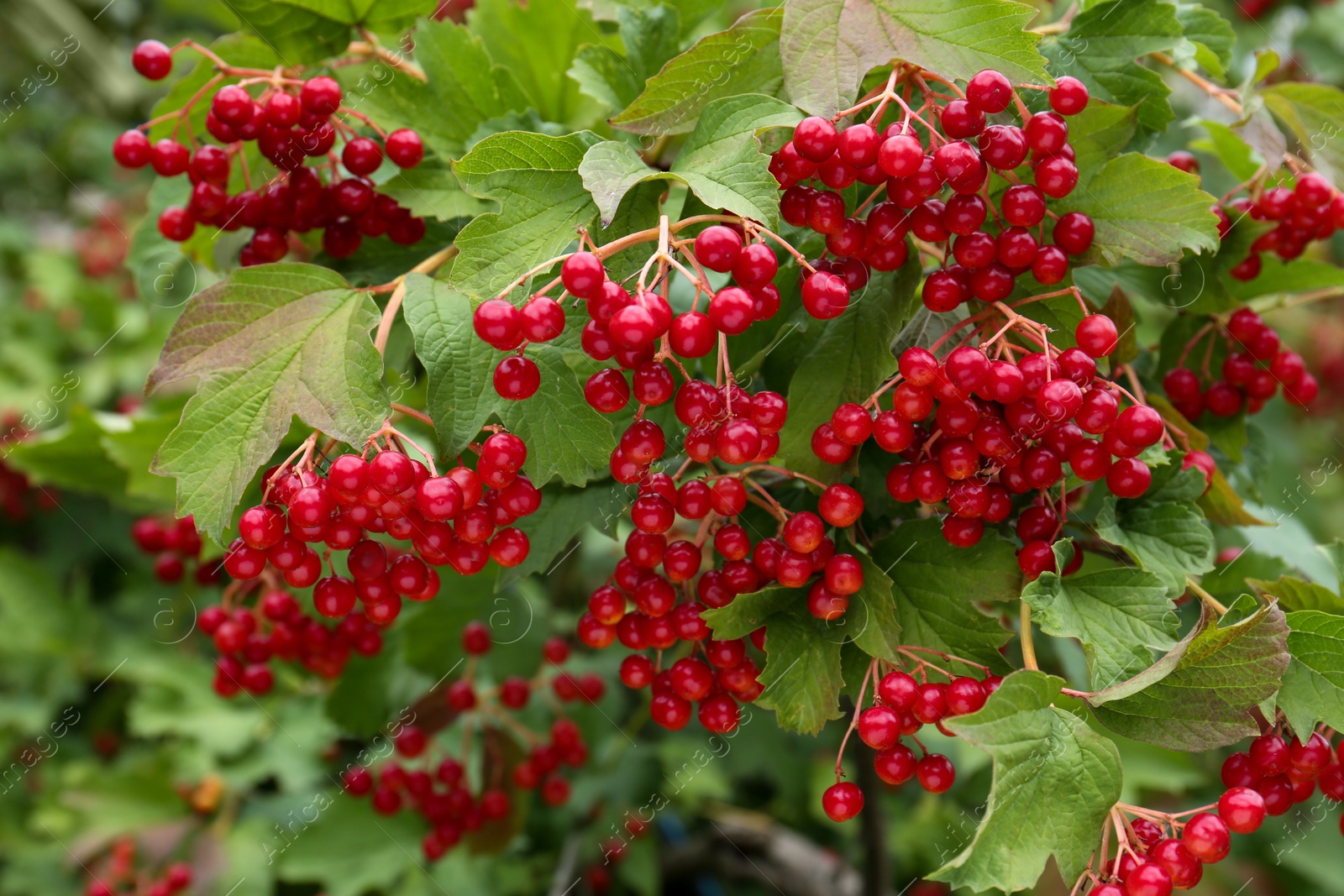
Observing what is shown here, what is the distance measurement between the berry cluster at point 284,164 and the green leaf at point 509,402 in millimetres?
198

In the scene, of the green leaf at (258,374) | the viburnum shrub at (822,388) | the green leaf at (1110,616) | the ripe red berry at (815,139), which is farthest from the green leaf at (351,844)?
the ripe red berry at (815,139)

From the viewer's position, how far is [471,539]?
744mm

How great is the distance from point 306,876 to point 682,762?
628mm

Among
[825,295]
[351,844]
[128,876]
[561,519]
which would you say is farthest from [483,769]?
[825,295]

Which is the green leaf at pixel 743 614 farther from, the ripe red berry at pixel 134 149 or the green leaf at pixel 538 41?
the ripe red berry at pixel 134 149

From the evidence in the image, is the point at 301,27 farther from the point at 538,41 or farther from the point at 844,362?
the point at 844,362

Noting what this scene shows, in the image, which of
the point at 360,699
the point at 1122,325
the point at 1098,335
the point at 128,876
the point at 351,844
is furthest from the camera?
the point at 128,876

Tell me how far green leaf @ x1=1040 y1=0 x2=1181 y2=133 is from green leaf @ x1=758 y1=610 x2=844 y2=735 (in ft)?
1.72

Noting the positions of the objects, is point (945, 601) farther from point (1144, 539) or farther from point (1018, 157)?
point (1018, 157)

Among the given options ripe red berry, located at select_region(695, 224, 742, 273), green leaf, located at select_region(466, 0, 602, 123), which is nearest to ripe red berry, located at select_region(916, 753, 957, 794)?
ripe red berry, located at select_region(695, 224, 742, 273)

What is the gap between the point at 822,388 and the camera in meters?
0.77

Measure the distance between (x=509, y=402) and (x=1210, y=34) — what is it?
78 centimetres

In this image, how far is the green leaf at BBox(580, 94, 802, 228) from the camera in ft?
2.10

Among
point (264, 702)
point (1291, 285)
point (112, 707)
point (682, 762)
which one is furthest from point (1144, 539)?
point (112, 707)
